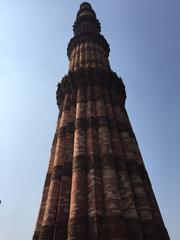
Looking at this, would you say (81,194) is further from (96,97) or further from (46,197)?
(96,97)

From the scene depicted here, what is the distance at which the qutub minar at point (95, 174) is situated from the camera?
27.5ft

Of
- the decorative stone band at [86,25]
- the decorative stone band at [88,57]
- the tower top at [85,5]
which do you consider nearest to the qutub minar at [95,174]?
the decorative stone band at [88,57]

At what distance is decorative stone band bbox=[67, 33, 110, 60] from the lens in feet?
68.4

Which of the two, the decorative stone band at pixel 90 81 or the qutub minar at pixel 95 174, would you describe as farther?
the decorative stone band at pixel 90 81

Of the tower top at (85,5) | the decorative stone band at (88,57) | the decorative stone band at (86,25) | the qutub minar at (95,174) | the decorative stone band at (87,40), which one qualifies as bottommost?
the qutub minar at (95,174)

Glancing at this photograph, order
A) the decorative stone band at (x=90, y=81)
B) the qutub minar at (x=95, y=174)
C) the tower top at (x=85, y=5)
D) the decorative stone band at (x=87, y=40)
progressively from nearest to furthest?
1. the qutub minar at (x=95, y=174)
2. the decorative stone band at (x=90, y=81)
3. the decorative stone band at (x=87, y=40)
4. the tower top at (x=85, y=5)

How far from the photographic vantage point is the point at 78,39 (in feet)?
68.9

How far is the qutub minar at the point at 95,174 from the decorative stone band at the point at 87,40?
5.04 meters

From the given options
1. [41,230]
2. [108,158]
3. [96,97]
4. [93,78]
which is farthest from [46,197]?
[93,78]

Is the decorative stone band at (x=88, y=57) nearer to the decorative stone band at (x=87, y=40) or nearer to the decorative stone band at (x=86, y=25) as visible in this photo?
the decorative stone band at (x=87, y=40)

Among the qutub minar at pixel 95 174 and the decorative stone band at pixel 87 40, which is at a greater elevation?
the decorative stone band at pixel 87 40

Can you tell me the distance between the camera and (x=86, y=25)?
2356 cm

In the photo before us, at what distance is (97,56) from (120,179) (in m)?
10.7

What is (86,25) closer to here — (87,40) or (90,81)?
(87,40)
